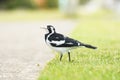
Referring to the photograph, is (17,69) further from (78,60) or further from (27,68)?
(78,60)

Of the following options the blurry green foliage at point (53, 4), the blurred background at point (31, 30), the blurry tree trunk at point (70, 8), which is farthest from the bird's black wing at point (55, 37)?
the blurry green foliage at point (53, 4)

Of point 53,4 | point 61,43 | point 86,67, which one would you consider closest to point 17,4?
point 53,4

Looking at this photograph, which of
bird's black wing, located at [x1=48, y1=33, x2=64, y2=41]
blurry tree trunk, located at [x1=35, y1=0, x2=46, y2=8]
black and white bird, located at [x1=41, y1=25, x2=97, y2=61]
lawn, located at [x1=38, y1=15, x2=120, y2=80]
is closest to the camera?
lawn, located at [x1=38, y1=15, x2=120, y2=80]

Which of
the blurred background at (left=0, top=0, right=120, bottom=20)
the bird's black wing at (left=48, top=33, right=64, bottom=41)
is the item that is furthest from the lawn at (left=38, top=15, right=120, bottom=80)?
the blurred background at (left=0, top=0, right=120, bottom=20)

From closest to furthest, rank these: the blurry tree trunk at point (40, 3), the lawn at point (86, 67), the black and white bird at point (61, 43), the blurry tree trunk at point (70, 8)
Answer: the lawn at point (86, 67) → the black and white bird at point (61, 43) → the blurry tree trunk at point (70, 8) → the blurry tree trunk at point (40, 3)

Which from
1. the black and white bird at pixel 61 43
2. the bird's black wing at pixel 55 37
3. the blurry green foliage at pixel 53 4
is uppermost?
the bird's black wing at pixel 55 37

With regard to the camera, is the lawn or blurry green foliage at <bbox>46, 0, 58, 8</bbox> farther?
blurry green foliage at <bbox>46, 0, 58, 8</bbox>

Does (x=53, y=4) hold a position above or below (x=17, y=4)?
below

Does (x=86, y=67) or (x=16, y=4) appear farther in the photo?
(x=16, y=4)

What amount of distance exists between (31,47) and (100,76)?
300 inches

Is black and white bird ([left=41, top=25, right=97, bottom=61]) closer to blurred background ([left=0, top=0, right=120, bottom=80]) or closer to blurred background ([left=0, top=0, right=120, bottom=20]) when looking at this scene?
blurred background ([left=0, top=0, right=120, bottom=80])

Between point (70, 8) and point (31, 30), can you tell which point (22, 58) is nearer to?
point (31, 30)

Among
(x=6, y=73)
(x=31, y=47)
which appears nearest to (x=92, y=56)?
(x=6, y=73)

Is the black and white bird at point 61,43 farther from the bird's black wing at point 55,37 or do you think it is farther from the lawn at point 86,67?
the lawn at point 86,67
